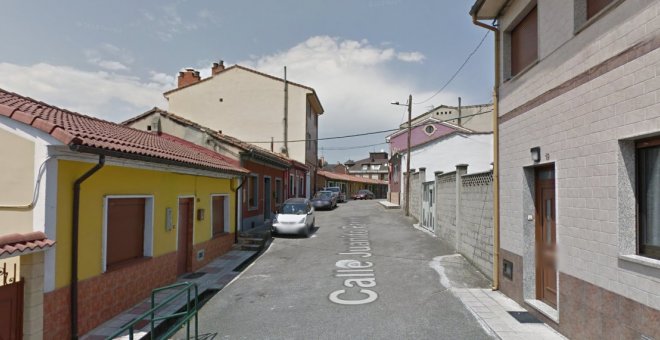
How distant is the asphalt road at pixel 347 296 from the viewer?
5461mm

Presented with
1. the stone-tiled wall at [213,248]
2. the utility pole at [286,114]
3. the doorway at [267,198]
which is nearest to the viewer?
the stone-tiled wall at [213,248]

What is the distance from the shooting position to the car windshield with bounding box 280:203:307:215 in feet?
49.7

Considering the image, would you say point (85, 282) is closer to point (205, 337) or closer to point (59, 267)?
point (59, 267)

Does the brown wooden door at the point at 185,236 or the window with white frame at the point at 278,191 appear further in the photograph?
the window with white frame at the point at 278,191

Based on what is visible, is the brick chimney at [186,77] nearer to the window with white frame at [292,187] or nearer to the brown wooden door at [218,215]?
the window with white frame at [292,187]

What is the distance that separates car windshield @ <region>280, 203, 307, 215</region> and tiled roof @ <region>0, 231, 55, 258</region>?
10.8 metres

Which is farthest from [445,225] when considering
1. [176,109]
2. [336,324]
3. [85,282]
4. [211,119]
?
[176,109]

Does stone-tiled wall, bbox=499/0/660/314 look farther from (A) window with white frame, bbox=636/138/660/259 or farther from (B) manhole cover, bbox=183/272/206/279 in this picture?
(B) manhole cover, bbox=183/272/206/279

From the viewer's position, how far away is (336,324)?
18.6 ft

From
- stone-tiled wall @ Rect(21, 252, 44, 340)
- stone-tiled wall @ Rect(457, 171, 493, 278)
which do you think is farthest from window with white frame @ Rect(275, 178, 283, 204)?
Result: stone-tiled wall @ Rect(21, 252, 44, 340)

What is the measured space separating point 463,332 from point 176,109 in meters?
27.0

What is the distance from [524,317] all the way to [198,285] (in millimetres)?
6340

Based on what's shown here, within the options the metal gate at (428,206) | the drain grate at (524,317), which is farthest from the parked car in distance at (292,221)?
the drain grate at (524,317)

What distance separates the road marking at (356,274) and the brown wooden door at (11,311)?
15.0 feet
